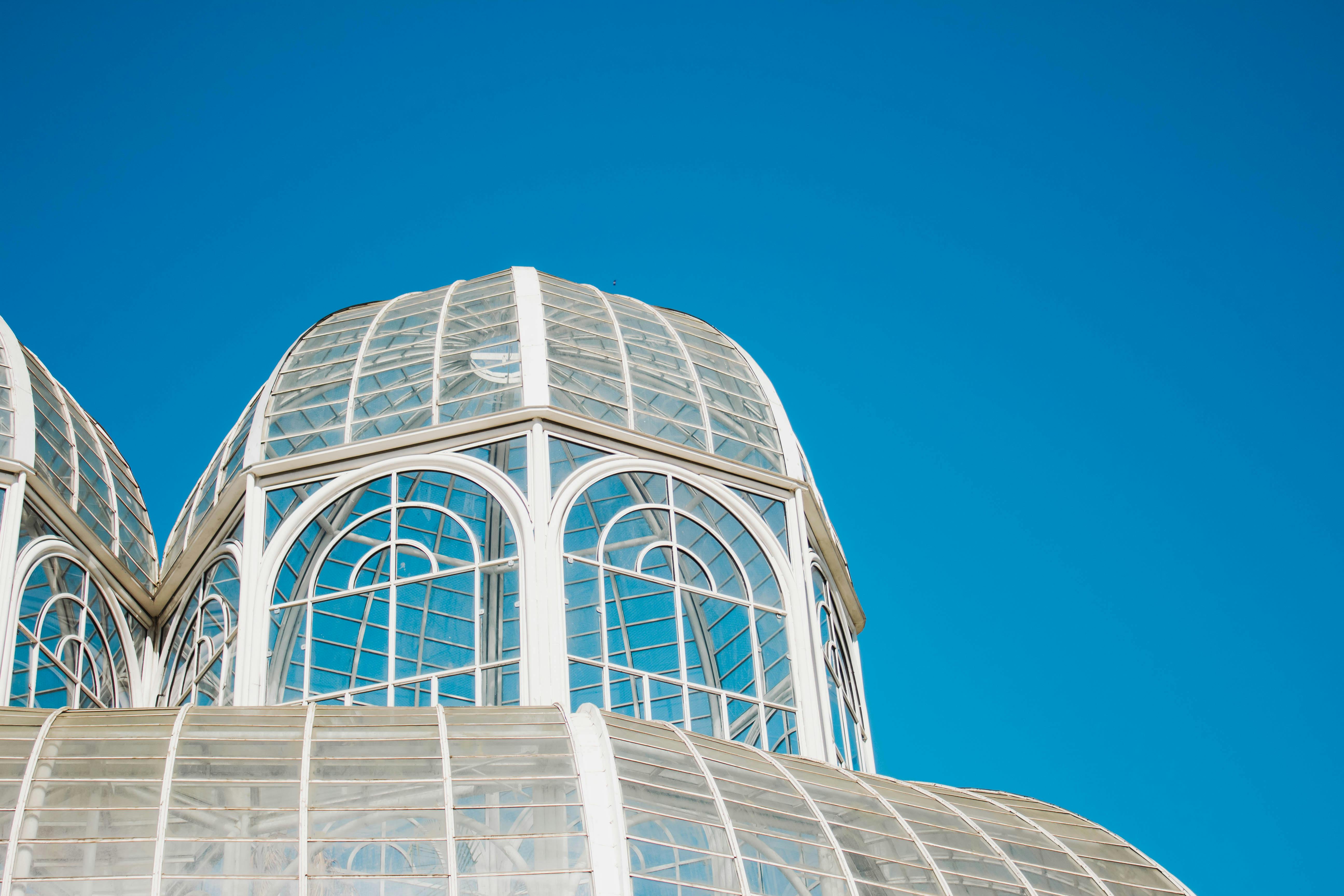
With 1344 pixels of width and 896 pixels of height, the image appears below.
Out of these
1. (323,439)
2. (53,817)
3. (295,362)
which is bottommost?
(53,817)

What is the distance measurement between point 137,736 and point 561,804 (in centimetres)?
416

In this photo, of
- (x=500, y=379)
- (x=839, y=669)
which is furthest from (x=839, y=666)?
(x=500, y=379)

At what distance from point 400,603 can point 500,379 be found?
4.73 m

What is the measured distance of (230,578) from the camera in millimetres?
25078

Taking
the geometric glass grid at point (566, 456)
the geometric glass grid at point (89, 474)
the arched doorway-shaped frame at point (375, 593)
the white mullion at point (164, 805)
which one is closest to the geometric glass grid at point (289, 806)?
the white mullion at point (164, 805)

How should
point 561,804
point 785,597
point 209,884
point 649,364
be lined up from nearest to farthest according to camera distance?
point 209,884, point 561,804, point 785,597, point 649,364

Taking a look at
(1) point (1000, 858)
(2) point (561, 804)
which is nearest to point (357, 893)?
(2) point (561, 804)

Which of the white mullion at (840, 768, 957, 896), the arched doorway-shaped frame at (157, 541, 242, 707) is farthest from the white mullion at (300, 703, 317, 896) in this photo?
the arched doorway-shaped frame at (157, 541, 242, 707)

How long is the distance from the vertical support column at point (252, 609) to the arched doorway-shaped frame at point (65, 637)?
2.12 metres

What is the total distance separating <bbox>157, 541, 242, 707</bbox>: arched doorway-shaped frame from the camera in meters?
24.4

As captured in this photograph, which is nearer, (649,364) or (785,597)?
(785,597)

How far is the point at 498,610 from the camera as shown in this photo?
92.3 feet

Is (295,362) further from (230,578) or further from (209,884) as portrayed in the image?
(209,884)

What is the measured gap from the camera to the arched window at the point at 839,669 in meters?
24.8
